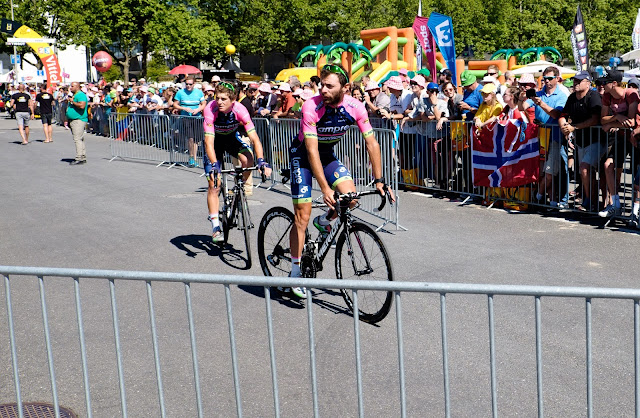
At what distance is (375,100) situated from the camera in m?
14.7

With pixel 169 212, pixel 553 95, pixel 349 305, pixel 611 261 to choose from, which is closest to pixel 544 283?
pixel 611 261

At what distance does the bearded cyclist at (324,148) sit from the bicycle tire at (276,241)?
0.93 ft

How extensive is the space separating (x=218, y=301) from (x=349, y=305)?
1157 millimetres

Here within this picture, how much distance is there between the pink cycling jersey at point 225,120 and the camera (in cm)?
898

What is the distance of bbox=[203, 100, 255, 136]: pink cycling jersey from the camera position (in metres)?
8.98

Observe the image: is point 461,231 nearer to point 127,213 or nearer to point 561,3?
point 127,213

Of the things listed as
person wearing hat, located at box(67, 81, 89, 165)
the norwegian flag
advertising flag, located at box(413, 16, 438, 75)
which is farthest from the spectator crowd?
person wearing hat, located at box(67, 81, 89, 165)

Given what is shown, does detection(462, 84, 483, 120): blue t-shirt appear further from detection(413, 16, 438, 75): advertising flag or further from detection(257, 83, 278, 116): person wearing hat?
detection(257, 83, 278, 116): person wearing hat

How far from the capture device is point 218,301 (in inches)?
281

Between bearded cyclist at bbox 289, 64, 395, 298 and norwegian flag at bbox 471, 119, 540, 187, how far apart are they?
4.94 m

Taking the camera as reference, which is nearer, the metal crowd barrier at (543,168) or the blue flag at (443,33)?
the metal crowd barrier at (543,168)

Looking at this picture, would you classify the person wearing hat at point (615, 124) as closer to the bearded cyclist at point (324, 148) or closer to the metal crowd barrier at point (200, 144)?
the metal crowd barrier at point (200, 144)

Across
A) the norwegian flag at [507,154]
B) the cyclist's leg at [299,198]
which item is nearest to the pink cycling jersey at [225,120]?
the cyclist's leg at [299,198]

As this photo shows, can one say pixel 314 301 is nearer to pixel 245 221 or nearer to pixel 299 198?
pixel 299 198
